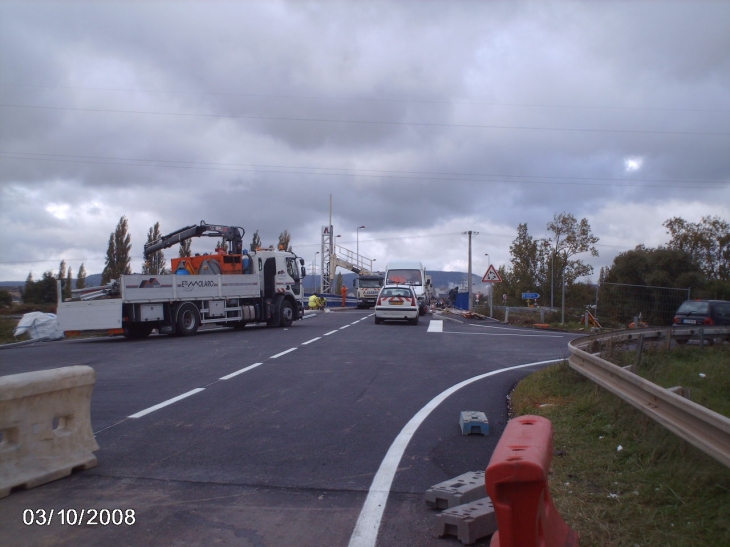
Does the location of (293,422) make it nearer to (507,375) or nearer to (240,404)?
(240,404)

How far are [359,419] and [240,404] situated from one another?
1.83 meters

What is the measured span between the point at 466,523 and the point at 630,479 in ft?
6.06

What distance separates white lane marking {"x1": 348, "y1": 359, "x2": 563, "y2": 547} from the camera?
4.19 metres

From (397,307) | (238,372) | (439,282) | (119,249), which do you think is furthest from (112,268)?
(439,282)

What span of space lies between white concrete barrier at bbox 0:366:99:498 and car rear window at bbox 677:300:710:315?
17.4m

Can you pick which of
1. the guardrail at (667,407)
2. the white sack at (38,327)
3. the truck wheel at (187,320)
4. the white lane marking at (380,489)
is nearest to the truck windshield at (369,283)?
the truck wheel at (187,320)

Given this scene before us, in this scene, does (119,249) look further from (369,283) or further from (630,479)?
(630,479)

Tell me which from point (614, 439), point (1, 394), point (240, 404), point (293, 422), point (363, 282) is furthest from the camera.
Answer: point (363, 282)

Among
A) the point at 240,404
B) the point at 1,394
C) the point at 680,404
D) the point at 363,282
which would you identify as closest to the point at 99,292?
the point at 240,404

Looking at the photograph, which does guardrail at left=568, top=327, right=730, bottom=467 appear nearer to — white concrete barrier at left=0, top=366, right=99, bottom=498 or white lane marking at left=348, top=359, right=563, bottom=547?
white lane marking at left=348, top=359, right=563, bottom=547

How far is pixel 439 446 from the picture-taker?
6.49 metres

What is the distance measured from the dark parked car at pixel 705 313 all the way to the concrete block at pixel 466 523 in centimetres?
1624

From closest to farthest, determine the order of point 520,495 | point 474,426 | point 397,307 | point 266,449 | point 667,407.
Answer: point 520,495 < point 667,407 < point 266,449 < point 474,426 < point 397,307

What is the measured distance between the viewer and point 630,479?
202 inches
